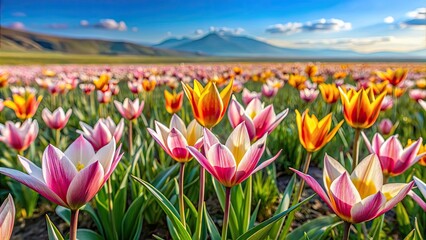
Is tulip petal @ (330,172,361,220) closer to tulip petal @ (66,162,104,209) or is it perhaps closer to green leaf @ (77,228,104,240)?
tulip petal @ (66,162,104,209)

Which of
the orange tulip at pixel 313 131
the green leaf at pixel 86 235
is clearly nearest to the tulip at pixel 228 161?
the orange tulip at pixel 313 131

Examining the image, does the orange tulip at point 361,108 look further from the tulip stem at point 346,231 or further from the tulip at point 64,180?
the tulip at point 64,180

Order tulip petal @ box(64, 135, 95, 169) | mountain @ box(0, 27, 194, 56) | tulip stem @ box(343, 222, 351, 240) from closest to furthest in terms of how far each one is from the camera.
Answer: tulip stem @ box(343, 222, 351, 240), tulip petal @ box(64, 135, 95, 169), mountain @ box(0, 27, 194, 56)

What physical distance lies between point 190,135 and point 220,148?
50cm

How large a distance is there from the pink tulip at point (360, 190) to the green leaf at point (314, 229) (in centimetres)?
49

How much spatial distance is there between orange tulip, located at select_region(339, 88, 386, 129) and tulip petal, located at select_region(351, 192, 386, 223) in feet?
2.84

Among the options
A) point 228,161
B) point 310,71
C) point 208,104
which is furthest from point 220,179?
point 310,71

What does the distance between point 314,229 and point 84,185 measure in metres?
1.08

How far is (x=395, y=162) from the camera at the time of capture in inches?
59.2

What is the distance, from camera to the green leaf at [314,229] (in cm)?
156

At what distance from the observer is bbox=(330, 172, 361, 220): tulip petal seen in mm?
987

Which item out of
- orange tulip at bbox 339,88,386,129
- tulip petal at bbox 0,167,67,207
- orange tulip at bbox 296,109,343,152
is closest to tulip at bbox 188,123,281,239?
tulip petal at bbox 0,167,67,207

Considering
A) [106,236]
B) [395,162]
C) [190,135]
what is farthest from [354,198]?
[106,236]

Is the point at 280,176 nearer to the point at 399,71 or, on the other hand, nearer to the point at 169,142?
the point at 399,71
